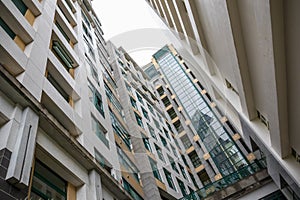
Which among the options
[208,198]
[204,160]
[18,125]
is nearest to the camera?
[18,125]

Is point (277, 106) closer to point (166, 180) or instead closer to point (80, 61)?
point (80, 61)

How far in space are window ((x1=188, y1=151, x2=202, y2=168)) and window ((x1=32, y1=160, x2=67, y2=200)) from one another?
1666 cm

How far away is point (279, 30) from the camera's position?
9.84ft

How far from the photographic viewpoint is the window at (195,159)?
21250 millimetres

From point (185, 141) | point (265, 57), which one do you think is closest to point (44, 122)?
point (265, 57)

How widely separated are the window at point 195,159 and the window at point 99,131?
13.1 metres

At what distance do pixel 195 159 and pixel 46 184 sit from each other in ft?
59.3

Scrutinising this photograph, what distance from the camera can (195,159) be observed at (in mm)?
22062

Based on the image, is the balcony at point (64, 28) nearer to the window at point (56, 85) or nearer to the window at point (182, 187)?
the window at point (56, 85)

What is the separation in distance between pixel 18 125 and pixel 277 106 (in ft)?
14.2

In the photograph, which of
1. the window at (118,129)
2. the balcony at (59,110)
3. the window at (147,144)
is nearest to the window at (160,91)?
the window at (147,144)

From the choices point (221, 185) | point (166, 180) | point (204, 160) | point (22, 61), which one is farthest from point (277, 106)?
point (204, 160)

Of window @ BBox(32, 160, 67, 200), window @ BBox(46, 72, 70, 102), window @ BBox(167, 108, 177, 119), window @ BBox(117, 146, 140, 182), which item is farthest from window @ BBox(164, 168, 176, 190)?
window @ BBox(167, 108, 177, 119)

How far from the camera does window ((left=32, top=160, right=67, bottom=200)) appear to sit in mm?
A: 4838
